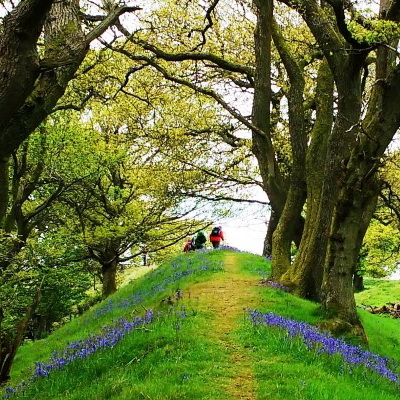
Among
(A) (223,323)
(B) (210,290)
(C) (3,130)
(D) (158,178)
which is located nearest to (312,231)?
(B) (210,290)

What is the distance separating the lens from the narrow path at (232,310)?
6.88 meters

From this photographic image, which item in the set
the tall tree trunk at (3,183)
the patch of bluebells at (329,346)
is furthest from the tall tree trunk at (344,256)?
the tall tree trunk at (3,183)

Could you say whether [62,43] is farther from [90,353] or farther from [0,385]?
[0,385]

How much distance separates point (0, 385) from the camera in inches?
476

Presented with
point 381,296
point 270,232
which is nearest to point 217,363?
point 270,232

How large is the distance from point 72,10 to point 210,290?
8.98m

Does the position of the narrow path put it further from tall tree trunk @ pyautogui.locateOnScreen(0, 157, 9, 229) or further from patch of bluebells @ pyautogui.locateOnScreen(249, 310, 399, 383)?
tall tree trunk @ pyautogui.locateOnScreen(0, 157, 9, 229)

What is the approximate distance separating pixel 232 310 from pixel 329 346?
3.57m

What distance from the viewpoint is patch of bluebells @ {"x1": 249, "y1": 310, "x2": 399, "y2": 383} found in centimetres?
812

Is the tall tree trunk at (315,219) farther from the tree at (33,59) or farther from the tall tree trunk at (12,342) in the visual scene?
the tree at (33,59)

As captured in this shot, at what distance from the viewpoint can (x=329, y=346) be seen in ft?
27.5

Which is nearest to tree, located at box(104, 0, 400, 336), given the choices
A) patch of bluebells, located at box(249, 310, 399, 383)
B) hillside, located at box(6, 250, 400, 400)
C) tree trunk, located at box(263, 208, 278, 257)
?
patch of bluebells, located at box(249, 310, 399, 383)

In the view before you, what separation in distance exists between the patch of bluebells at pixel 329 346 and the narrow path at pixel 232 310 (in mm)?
779

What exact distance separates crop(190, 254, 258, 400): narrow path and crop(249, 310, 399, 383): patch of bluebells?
78cm
